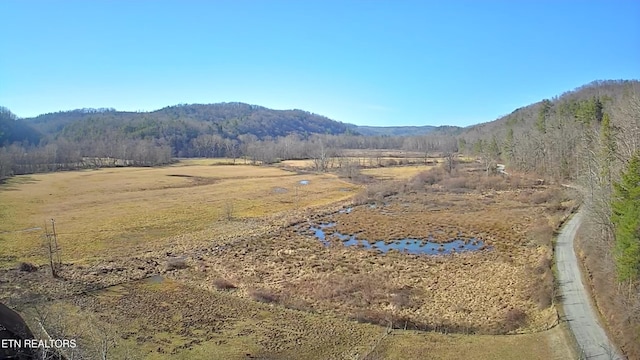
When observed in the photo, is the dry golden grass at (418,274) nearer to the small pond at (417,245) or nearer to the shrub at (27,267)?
the small pond at (417,245)

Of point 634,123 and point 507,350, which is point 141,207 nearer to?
point 507,350

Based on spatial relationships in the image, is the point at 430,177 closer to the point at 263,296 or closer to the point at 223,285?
the point at 223,285

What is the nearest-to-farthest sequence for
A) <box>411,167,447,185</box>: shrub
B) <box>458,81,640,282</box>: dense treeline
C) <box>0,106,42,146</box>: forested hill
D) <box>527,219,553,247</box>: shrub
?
<box>458,81,640,282</box>: dense treeline < <box>527,219,553,247</box>: shrub < <box>411,167,447,185</box>: shrub < <box>0,106,42,146</box>: forested hill

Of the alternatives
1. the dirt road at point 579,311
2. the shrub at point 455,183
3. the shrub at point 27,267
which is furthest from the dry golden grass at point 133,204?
the dirt road at point 579,311

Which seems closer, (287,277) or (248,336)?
(248,336)

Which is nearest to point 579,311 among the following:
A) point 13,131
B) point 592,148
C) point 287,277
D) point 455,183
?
point 287,277

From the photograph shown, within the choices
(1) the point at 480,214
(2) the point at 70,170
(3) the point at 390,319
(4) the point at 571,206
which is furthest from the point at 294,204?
(2) the point at 70,170

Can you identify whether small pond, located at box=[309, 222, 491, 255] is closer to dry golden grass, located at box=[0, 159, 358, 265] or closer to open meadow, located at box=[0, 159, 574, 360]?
open meadow, located at box=[0, 159, 574, 360]

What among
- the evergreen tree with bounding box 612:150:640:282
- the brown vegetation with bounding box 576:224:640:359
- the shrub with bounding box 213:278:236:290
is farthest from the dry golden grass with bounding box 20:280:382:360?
the evergreen tree with bounding box 612:150:640:282
